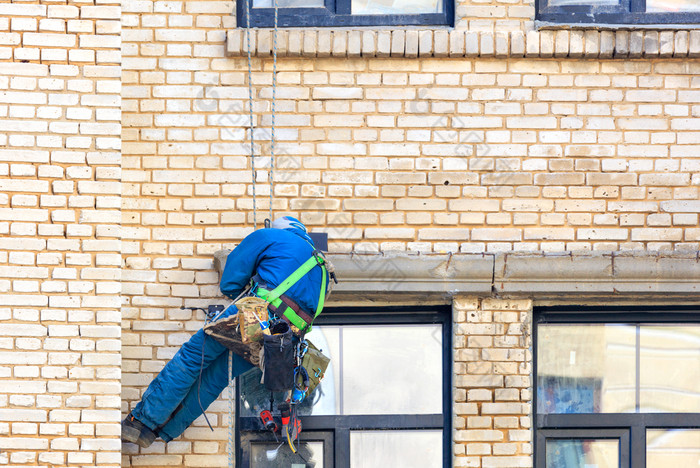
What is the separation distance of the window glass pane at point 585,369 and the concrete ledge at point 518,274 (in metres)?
0.36

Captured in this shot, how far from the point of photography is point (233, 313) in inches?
187

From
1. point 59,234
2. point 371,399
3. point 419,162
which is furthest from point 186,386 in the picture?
point 419,162

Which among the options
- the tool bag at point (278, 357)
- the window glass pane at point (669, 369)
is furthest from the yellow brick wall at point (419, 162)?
the tool bag at point (278, 357)

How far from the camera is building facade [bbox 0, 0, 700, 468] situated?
210 inches

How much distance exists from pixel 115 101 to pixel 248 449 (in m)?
2.23

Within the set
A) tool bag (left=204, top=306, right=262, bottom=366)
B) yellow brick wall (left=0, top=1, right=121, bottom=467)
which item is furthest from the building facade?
tool bag (left=204, top=306, right=262, bottom=366)

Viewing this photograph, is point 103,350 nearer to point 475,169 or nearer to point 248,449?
point 248,449

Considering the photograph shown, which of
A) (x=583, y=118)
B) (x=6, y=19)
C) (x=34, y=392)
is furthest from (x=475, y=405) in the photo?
(x=6, y=19)

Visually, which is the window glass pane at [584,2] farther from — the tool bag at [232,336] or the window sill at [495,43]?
the tool bag at [232,336]

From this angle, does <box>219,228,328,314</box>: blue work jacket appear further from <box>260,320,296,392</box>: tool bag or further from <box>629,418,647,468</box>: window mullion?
<box>629,418,647,468</box>: window mullion

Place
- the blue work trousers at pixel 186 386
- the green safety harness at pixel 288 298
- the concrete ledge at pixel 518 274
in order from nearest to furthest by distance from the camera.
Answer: the green safety harness at pixel 288 298 < the blue work trousers at pixel 186 386 < the concrete ledge at pixel 518 274

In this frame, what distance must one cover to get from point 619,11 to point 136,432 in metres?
3.84

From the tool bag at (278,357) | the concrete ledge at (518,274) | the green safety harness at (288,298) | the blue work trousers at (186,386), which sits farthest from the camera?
the concrete ledge at (518,274)

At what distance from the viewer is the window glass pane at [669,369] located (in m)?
5.53
